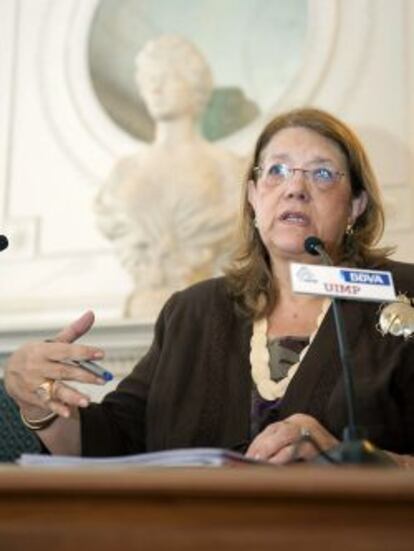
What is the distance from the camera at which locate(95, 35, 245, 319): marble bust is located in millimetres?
2637

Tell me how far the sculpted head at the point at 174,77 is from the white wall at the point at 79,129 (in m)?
0.25

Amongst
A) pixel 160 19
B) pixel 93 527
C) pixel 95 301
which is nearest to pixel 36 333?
pixel 95 301

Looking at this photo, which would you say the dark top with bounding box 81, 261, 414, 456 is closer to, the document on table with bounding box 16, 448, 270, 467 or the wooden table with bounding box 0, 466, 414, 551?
the document on table with bounding box 16, 448, 270, 467

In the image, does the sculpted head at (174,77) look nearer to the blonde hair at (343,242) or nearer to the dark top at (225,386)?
the blonde hair at (343,242)

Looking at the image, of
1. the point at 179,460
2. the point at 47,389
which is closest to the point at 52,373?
the point at 47,389

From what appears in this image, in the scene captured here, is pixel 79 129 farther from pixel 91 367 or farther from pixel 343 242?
pixel 91 367

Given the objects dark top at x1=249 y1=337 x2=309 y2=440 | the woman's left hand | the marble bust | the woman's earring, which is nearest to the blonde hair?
the woman's earring

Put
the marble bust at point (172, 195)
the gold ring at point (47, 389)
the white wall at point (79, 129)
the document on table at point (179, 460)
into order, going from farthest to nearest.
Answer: the white wall at point (79, 129) → the marble bust at point (172, 195) → the gold ring at point (47, 389) → the document on table at point (179, 460)

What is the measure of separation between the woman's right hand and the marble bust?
1209 millimetres

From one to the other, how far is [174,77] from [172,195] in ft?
1.55

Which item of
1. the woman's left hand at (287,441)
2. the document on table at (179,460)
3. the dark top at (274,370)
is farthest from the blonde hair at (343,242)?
the document on table at (179,460)

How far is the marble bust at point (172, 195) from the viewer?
2.64m

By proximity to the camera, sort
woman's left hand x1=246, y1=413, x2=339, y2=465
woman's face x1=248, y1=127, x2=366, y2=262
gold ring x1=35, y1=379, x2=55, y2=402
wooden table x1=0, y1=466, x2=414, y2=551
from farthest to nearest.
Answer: woman's face x1=248, y1=127, x2=366, y2=262
gold ring x1=35, y1=379, x2=55, y2=402
woman's left hand x1=246, y1=413, x2=339, y2=465
wooden table x1=0, y1=466, x2=414, y2=551

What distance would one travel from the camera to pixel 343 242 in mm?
1904
